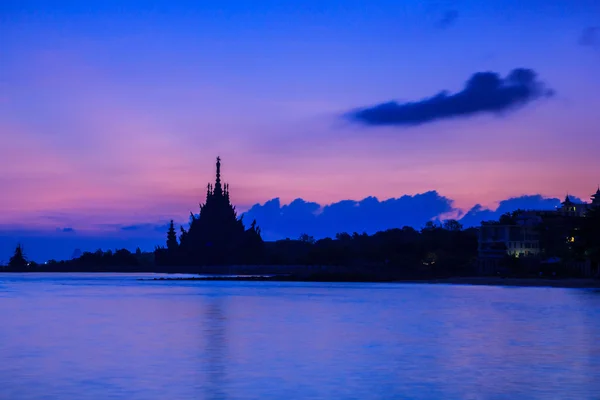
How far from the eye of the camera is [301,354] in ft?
110

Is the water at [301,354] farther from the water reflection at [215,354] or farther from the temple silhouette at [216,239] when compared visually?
the temple silhouette at [216,239]

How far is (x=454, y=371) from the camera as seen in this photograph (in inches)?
1121

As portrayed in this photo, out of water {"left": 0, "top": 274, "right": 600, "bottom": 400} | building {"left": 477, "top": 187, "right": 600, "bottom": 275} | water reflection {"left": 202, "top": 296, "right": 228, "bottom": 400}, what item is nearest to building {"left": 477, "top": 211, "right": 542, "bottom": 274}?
building {"left": 477, "top": 187, "right": 600, "bottom": 275}

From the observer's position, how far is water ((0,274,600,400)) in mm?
24688

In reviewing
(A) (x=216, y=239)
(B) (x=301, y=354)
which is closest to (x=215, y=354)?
(B) (x=301, y=354)

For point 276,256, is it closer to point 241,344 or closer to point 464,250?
point 464,250

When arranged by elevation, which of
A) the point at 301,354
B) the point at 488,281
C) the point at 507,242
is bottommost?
the point at 301,354

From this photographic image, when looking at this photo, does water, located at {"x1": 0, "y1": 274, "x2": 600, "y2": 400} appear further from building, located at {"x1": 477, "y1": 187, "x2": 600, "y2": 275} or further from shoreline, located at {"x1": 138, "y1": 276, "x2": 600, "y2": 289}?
building, located at {"x1": 477, "y1": 187, "x2": 600, "y2": 275}

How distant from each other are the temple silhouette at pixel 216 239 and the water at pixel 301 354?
12543 cm

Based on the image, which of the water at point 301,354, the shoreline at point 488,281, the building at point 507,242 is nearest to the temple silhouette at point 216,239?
the shoreline at point 488,281

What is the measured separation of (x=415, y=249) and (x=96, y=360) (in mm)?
139373

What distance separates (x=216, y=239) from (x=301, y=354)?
15439cm

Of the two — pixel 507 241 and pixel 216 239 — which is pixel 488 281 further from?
pixel 216 239

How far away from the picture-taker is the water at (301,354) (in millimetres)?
24688
